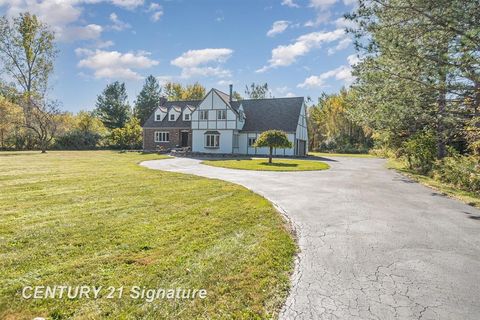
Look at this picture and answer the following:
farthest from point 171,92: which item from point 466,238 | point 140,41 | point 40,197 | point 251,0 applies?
point 466,238

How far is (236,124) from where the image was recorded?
33.3 meters

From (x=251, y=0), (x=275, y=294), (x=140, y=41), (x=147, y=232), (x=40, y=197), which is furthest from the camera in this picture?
(x=140, y=41)

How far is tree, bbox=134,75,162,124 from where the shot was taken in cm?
5919

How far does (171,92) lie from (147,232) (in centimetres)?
6235

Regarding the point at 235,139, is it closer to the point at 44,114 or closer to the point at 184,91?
the point at 44,114

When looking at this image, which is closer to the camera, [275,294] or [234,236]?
[275,294]

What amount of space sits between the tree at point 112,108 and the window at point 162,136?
2029 cm

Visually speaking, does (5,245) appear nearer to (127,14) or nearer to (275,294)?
(275,294)

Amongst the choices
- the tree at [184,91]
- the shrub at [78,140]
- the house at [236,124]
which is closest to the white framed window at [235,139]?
the house at [236,124]

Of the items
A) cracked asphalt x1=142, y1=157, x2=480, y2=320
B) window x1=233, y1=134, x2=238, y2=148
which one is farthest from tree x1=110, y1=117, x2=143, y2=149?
cracked asphalt x1=142, y1=157, x2=480, y2=320

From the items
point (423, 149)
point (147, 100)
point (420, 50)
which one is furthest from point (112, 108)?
point (420, 50)

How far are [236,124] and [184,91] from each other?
33138mm

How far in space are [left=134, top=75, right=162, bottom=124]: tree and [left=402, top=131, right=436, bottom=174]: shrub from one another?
50.9m

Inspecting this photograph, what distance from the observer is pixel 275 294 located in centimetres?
348
